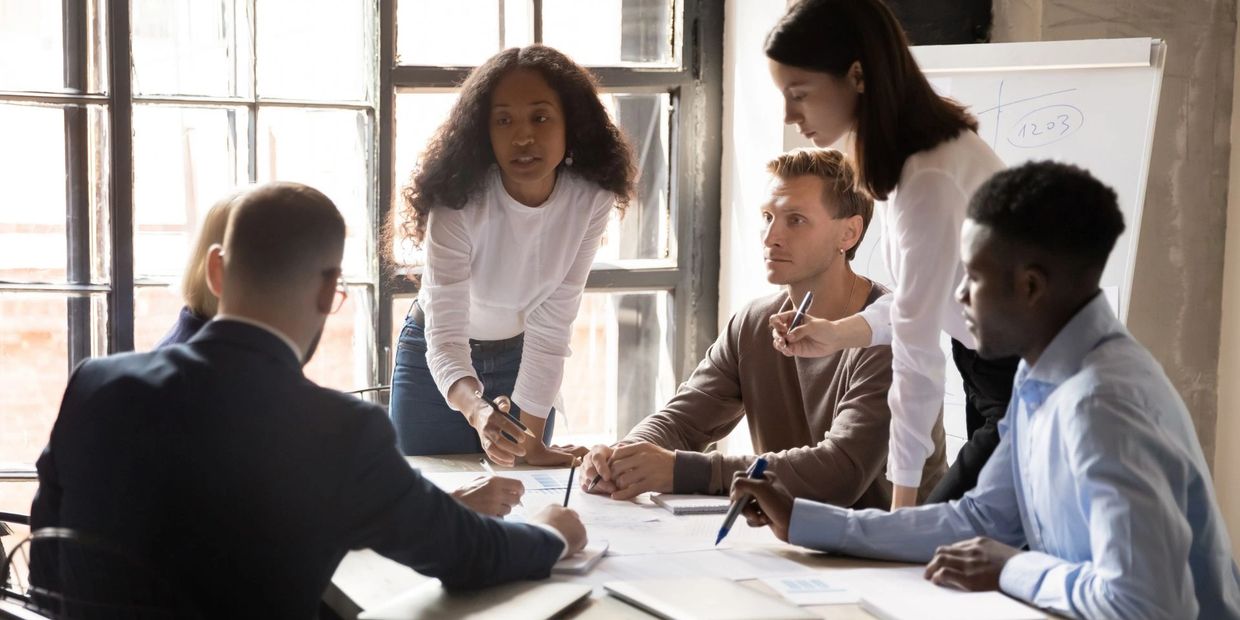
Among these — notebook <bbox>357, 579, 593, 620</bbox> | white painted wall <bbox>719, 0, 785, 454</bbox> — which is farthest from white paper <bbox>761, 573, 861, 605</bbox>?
white painted wall <bbox>719, 0, 785, 454</bbox>

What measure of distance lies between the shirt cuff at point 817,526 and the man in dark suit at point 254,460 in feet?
1.43

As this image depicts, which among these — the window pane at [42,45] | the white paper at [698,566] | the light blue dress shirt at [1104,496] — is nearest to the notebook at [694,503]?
the white paper at [698,566]

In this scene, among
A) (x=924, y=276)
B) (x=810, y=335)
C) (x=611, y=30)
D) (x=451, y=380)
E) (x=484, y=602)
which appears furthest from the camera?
(x=611, y=30)

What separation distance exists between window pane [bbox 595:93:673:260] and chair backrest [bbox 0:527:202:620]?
2.07 m

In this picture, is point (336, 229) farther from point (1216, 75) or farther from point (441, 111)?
point (1216, 75)

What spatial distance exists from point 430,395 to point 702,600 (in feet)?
3.98

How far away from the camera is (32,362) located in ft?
9.70

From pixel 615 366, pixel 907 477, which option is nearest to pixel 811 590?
pixel 907 477

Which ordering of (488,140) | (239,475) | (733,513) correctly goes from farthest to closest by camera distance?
(488,140)
(733,513)
(239,475)

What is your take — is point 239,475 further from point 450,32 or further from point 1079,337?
point 450,32

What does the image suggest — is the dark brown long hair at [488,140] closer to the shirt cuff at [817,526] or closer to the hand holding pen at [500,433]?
the hand holding pen at [500,433]

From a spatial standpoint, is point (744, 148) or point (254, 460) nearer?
point (254, 460)

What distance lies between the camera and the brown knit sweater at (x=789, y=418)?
2084mm

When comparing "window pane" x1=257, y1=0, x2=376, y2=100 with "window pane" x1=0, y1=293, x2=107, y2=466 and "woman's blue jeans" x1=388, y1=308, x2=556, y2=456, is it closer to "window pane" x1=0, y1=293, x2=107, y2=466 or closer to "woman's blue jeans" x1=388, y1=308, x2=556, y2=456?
"window pane" x1=0, y1=293, x2=107, y2=466
